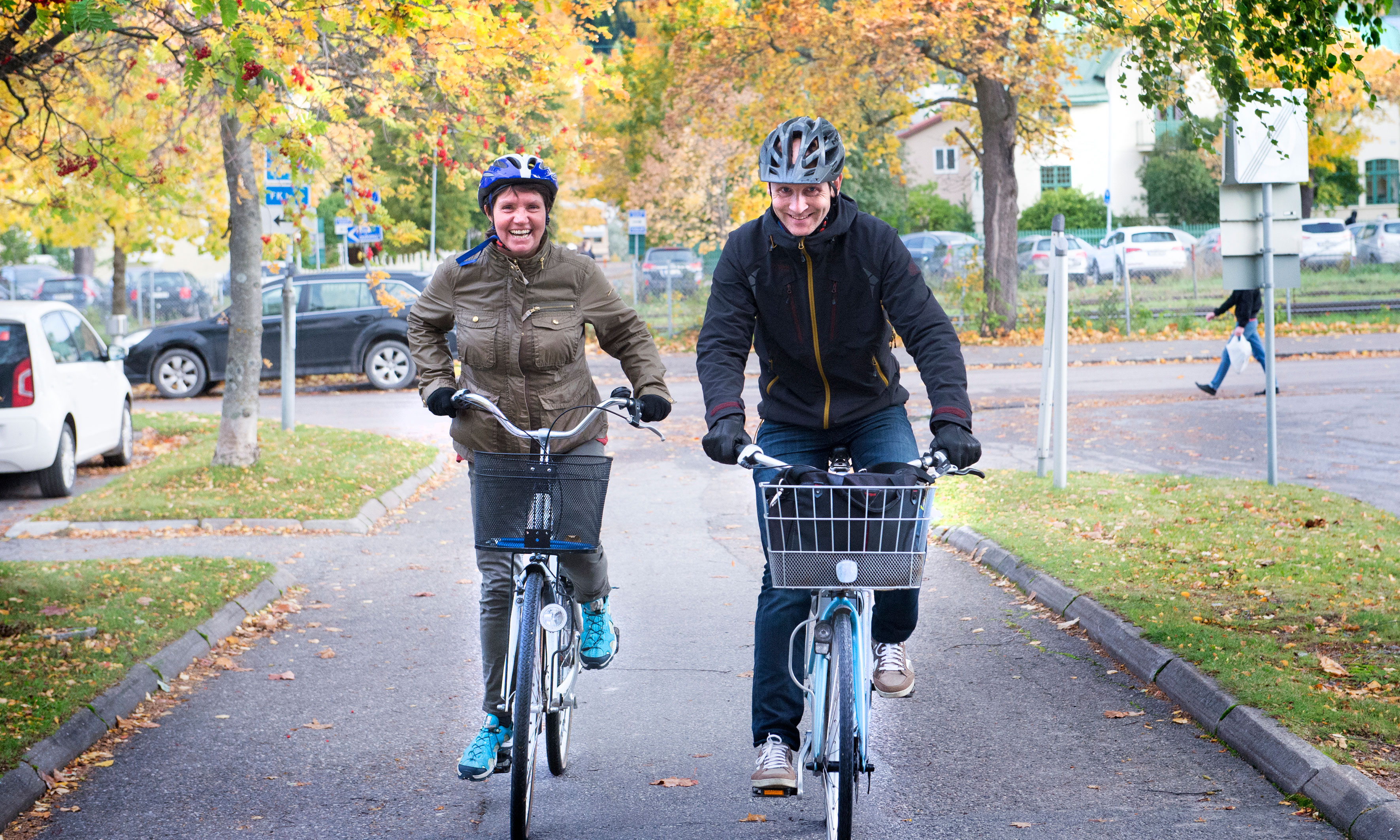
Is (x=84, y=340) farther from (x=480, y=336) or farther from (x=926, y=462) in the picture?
(x=926, y=462)

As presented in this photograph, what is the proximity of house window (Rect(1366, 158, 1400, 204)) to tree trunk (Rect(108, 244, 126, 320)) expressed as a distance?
4537cm

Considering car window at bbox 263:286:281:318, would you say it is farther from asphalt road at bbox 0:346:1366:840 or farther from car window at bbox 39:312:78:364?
asphalt road at bbox 0:346:1366:840

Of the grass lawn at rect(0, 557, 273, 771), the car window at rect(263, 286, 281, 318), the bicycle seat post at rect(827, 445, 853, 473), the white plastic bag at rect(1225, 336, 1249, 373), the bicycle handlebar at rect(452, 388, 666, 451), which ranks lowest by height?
the grass lawn at rect(0, 557, 273, 771)

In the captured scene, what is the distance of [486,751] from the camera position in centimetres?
468

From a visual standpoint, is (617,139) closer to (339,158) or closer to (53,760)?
(339,158)

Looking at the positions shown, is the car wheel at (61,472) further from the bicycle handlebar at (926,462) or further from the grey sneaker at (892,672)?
the bicycle handlebar at (926,462)

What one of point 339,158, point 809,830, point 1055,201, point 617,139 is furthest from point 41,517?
point 1055,201

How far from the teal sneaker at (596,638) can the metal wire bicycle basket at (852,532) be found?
1.40 meters

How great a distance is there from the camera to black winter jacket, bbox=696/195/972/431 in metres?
4.30

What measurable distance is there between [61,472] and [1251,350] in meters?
14.0

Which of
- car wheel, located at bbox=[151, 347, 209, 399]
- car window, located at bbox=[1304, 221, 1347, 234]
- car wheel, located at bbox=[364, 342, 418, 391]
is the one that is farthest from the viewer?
car window, located at bbox=[1304, 221, 1347, 234]

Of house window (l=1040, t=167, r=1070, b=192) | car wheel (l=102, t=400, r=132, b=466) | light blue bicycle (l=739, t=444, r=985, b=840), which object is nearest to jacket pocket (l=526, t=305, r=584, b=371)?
light blue bicycle (l=739, t=444, r=985, b=840)

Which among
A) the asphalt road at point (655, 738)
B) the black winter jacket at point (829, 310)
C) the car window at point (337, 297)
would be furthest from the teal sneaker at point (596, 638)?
the car window at point (337, 297)

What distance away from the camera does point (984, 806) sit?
15.2ft
